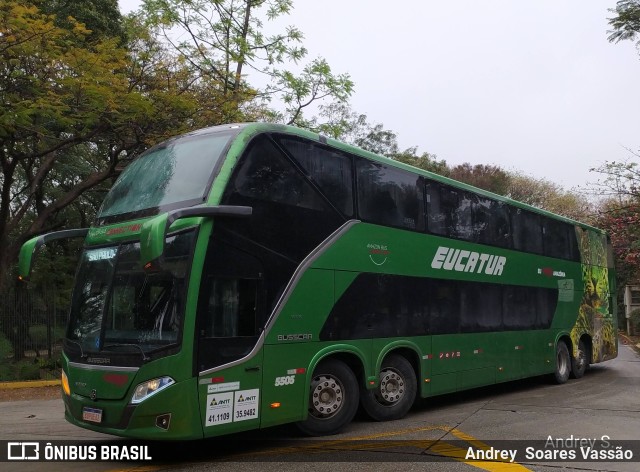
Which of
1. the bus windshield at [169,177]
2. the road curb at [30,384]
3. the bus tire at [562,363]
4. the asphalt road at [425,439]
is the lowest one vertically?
the road curb at [30,384]

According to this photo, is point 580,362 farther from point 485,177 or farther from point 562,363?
point 485,177

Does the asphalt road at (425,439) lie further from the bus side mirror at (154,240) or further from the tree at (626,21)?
the tree at (626,21)

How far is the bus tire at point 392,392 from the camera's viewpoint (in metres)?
8.80

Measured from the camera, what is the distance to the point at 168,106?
50.1 feet

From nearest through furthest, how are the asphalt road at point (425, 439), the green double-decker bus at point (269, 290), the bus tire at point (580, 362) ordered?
1. the green double-decker bus at point (269, 290)
2. the asphalt road at point (425, 439)
3. the bus tire at point (580, 362)

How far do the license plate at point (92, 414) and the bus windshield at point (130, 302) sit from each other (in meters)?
0.65

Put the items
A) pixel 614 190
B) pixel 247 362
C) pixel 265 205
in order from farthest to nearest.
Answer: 1. pixel 614 190
2. pixel 265 205
3. pixel 247 362

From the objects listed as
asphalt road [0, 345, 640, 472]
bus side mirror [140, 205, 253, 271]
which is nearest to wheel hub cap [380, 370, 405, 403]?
asphalt road [0, 345, 640, 472]

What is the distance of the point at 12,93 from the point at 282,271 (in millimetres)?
9454

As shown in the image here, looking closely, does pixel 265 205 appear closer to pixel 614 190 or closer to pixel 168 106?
pixel 168 106

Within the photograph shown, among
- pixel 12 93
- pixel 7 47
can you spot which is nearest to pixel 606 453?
pixel 7 47

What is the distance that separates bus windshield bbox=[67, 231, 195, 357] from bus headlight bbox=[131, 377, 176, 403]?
0.35m

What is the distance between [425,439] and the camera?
25.0ft

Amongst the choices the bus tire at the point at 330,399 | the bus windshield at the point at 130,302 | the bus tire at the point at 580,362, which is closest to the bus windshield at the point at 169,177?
the bus windshield at the point at 130,302
